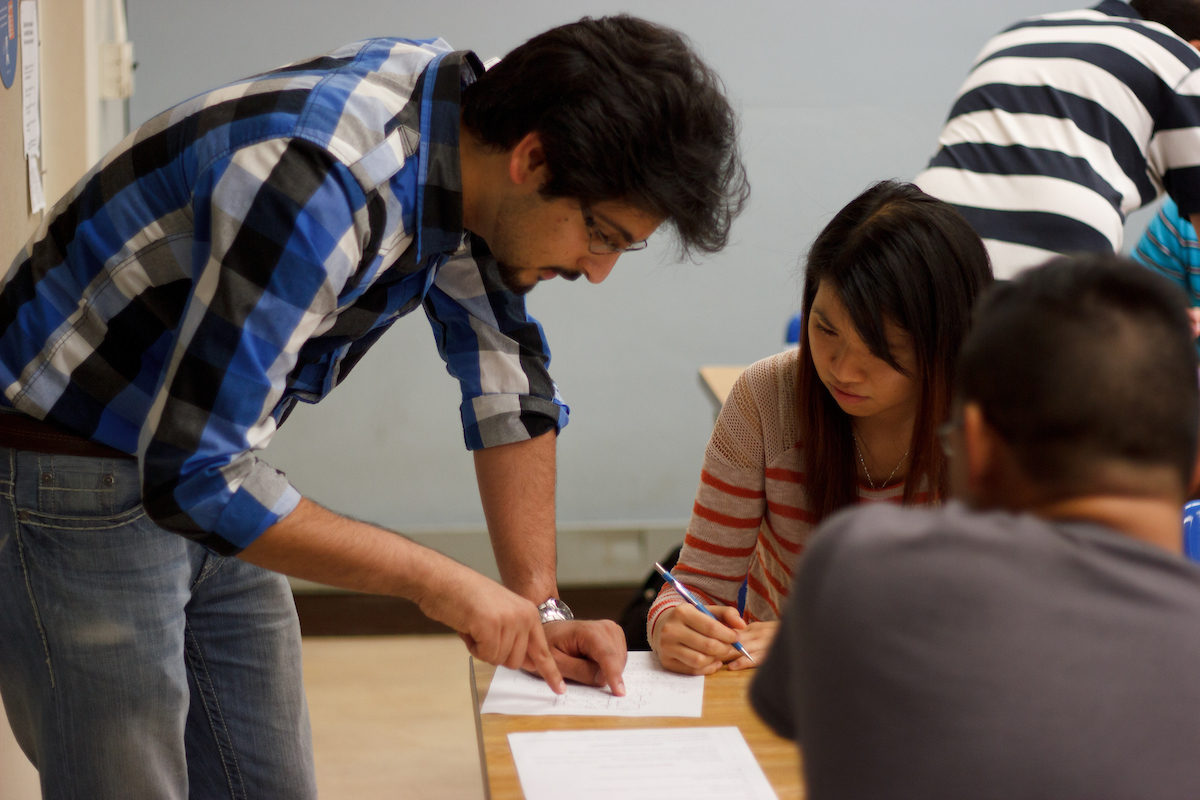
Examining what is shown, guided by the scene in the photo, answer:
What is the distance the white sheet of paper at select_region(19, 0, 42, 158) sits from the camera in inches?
63.9

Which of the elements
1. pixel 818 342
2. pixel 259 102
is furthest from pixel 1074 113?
pixel 259 102

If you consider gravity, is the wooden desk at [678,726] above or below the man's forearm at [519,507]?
below

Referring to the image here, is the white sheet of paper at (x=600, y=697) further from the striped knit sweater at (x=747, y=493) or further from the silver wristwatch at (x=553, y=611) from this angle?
the striped knit sweater at (x=747, y=493)

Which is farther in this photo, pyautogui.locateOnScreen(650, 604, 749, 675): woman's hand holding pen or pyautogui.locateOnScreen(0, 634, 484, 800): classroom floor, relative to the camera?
pyautogui.locateOnScreen(0, 634, 484, 800): classroom floor

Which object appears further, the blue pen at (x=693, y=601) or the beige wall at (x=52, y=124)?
the beige wall at (x=52, y=124)

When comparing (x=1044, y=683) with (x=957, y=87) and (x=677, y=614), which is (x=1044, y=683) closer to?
(x=677, y=614)

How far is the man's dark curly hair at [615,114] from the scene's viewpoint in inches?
38.8

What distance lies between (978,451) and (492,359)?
2.66 feet

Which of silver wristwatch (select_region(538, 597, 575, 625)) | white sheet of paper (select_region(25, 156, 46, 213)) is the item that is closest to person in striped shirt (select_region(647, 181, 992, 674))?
silver wristwatch (select_region(538, 597, 575, 625))

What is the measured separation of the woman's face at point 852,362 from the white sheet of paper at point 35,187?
125 cm

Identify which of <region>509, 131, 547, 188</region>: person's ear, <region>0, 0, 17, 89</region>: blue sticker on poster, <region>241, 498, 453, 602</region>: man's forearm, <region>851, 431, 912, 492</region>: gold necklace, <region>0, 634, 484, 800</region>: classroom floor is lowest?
<region>0, 634, 484, 800</region>: classroom floor

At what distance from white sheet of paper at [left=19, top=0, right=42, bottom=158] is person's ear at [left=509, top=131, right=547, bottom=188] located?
3.43ft

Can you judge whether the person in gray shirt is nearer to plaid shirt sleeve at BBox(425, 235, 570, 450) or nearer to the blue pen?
the blue pen

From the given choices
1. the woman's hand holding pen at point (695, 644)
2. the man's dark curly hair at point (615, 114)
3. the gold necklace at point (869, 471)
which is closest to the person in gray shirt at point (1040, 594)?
the man's dark curly hair at point (615, 114)
